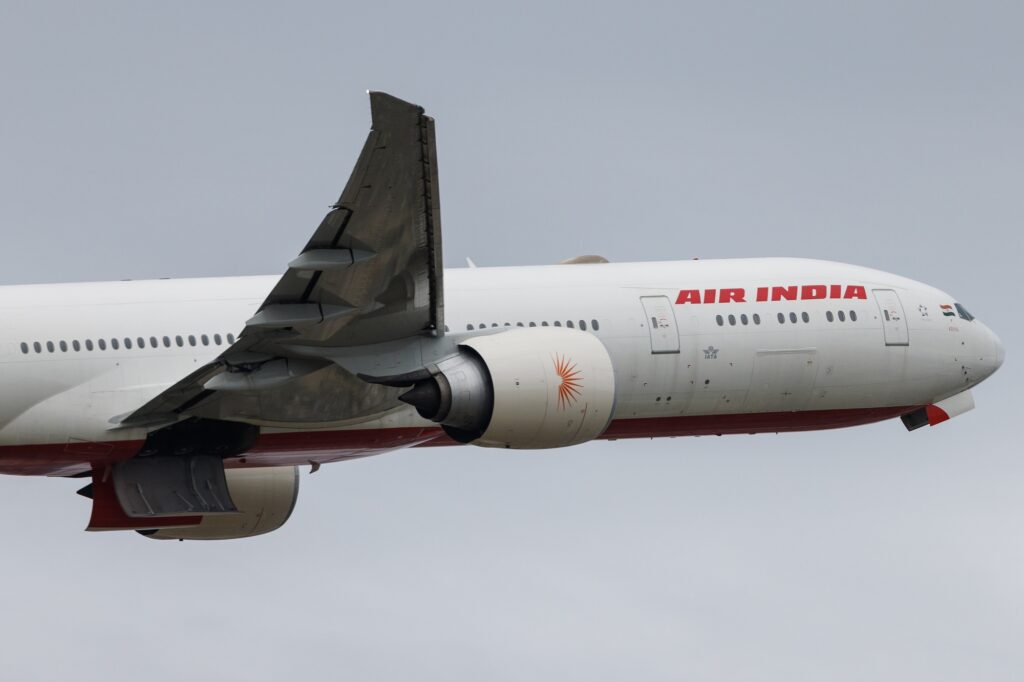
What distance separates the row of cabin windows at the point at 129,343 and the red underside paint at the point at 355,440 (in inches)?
68.7

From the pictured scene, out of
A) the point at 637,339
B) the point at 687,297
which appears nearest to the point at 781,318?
the point at 687,297

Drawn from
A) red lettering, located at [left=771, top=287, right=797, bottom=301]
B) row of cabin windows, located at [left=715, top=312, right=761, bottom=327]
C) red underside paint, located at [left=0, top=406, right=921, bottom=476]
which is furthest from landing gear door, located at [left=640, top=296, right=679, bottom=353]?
red lettering, located at [left=771, top=287, right=797, bottom=301]

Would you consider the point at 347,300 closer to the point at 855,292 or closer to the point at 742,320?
the point at 742,320

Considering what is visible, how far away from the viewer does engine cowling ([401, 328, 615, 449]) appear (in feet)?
110

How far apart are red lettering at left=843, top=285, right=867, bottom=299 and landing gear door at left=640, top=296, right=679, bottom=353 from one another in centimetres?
405

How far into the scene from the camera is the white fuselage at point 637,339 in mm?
36281

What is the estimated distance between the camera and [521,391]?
33.6 m

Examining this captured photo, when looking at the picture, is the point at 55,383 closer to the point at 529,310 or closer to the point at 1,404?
the point at 1,404

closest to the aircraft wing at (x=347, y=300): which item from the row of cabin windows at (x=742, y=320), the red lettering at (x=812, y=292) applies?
the row of cabin windows at (x=742, y=320)

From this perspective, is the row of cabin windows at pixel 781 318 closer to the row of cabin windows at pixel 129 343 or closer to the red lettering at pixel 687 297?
the red lettering at pixel 687 297

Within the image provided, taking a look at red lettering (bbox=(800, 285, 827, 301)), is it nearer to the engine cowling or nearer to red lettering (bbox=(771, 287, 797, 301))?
red lettering (bbox=(771, 287, 797, 301))

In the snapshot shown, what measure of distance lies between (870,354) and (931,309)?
2.01 m

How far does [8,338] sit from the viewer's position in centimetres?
3584

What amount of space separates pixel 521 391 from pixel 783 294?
8724mm
